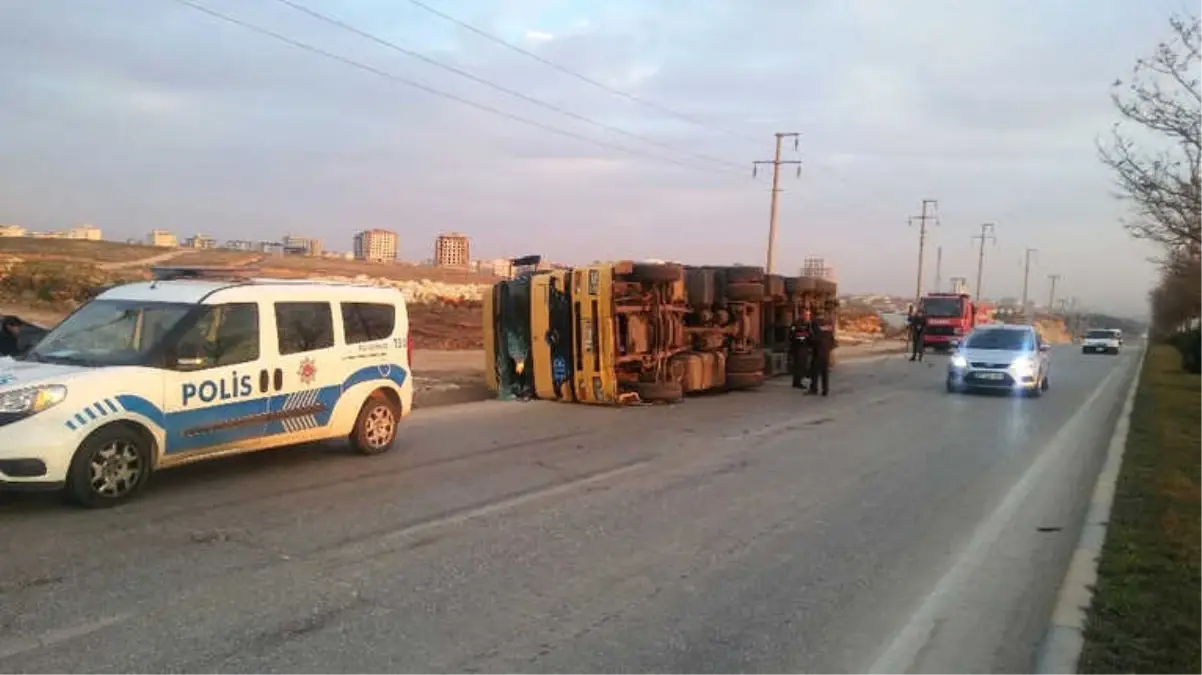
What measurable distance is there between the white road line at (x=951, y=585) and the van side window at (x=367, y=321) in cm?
625

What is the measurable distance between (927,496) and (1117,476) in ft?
8.73

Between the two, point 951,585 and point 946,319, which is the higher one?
point 946,319

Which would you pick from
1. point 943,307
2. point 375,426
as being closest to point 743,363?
point 375,426

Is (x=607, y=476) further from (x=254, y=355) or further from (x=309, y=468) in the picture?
(x=254, y=355)

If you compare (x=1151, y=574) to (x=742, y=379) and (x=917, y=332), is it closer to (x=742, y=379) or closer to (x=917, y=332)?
(x=742, y=379)

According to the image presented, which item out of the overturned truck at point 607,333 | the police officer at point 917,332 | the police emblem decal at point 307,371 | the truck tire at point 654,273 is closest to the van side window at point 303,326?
the police emblem decal at point 307,371

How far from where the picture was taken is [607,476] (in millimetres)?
9406

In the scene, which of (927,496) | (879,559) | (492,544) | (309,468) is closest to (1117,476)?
(927,496)

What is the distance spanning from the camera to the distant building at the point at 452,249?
7425cm

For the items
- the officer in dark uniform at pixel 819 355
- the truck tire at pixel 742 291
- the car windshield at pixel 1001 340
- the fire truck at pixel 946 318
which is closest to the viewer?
the officer in dark uniform at pixel 819 355

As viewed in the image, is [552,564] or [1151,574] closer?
[1151,574]

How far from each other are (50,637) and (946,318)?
40.8 metres

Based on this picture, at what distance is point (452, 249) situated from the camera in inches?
2980

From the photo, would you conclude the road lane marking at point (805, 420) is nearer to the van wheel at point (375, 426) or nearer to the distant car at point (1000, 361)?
the distant car at point (1000, 361)
